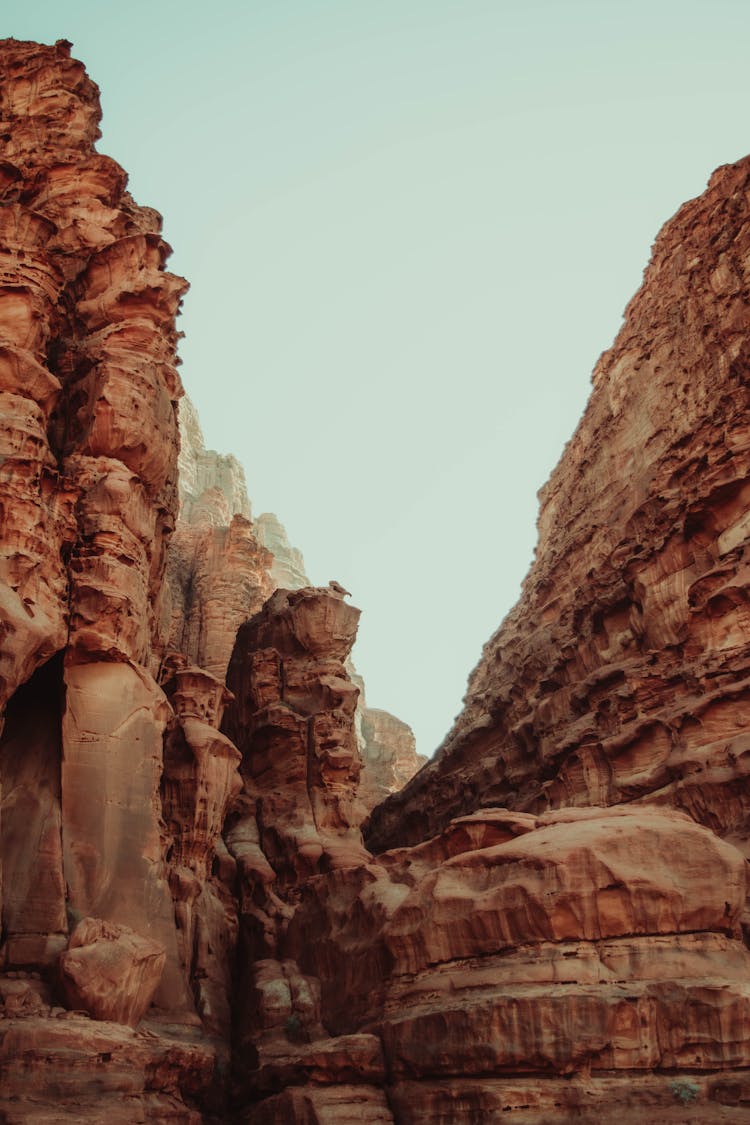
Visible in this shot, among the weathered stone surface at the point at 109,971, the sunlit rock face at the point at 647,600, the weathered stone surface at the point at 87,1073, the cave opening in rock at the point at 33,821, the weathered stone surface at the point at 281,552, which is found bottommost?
the weathered stone surface at the point at 87,1073

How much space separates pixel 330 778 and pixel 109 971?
1583 centimetres

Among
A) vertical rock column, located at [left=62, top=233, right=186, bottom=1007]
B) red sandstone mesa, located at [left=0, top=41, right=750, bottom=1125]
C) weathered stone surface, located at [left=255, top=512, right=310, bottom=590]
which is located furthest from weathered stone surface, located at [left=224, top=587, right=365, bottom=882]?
weathered stone surface, located at [left=255, top=512, right=310, bottom=590]

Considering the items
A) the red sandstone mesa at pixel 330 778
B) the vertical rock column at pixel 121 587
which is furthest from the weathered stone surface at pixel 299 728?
the vertical rock column at pixel 121 587

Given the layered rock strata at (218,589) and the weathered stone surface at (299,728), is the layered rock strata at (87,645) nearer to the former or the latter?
the weathered stone surface at (299,728)

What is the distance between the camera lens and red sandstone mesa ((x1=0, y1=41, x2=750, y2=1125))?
56.8 ft

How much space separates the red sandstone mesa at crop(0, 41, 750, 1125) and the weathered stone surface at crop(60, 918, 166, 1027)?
0.06 meters

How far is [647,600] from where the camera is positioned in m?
33.7

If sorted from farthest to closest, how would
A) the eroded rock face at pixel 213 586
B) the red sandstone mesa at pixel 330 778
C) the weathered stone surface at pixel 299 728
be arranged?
1. the eroded rock face at pixel 213 586
2. the weathered stone surface at pixel 299 728
3. the red sandstone mesa at pixel 330 778

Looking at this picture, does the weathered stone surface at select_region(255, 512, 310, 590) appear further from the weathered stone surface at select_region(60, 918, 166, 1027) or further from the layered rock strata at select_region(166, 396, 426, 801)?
the weathered stone surface at select_region(60, 918, 166, 1027)

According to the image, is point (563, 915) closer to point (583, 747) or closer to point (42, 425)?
point (583, 747)

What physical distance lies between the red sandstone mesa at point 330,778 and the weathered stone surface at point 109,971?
0.20ft

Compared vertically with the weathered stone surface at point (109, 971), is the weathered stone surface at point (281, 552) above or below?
above

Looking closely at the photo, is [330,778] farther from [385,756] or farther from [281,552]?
[281,552]

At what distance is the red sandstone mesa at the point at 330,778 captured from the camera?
17312 millimetres
